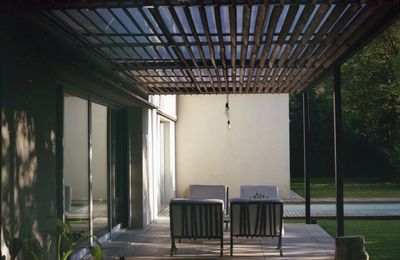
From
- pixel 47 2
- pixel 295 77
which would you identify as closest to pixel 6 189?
pixel 47 2

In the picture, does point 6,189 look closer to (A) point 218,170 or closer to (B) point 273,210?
(B) point 273,210

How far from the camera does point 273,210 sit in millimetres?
8727

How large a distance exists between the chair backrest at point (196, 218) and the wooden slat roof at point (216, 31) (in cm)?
210

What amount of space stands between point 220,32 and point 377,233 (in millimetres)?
7520

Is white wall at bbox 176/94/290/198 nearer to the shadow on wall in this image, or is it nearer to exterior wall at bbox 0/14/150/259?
exterior wall at bbox 0/14/150/259

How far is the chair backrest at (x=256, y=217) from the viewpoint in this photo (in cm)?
870

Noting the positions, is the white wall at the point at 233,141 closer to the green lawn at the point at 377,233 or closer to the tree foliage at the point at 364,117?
the tree foliage at the point at 364,117

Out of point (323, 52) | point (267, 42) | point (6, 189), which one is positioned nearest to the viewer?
point (6, 189)

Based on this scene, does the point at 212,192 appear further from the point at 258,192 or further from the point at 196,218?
the point at 196,218

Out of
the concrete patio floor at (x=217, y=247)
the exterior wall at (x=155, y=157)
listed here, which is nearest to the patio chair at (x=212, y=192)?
the concrete patio floor at (x=217, y=247)

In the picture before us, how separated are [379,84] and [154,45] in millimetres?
22330

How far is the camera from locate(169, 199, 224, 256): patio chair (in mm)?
8602

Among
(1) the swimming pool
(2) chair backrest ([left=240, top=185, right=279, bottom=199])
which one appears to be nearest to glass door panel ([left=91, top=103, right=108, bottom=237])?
(2) chair backrest ([left=240, top=185, right=279, bottom=199])

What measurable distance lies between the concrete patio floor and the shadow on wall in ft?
10.1
